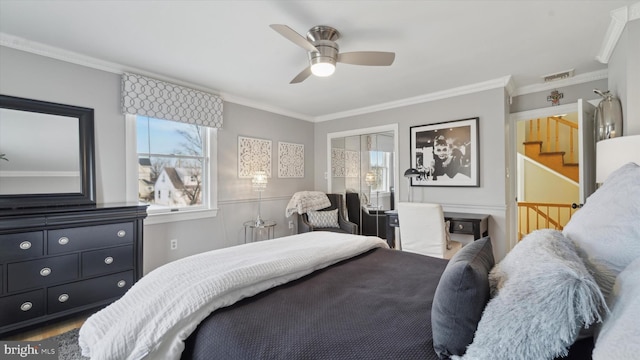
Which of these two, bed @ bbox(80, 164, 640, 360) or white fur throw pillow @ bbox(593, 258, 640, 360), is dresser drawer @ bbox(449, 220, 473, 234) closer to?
bed @ bbox(80, 164, 640, 360)

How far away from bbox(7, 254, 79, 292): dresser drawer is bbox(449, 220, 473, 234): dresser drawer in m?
3.80

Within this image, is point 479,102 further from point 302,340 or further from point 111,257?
point 111,257

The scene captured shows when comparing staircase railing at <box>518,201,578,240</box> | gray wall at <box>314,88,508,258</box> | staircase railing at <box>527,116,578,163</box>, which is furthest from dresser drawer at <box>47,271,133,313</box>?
staircase railing at <box>527,116,578,163</box>

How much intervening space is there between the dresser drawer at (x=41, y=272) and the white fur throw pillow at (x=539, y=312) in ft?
9.65

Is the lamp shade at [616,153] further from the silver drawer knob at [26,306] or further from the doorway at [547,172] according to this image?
the silver drawer knob at [26,306]

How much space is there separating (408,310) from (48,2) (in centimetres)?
302

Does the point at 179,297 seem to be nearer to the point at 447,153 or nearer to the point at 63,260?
the point at 63,260

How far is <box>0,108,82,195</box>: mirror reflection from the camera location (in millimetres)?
2459

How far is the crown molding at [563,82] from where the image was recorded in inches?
126

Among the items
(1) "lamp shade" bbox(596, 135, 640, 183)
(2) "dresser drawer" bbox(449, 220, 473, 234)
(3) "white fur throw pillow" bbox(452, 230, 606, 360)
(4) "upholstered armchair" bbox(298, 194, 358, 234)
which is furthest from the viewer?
(4) "upholstered armchair" bbox(298, 194, 358, 234)

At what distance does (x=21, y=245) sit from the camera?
2164mm

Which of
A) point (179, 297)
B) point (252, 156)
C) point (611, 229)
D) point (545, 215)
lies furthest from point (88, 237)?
point (545, 215)

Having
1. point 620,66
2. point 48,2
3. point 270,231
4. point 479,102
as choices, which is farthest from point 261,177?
point 620,66

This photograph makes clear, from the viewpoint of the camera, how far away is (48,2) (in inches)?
78.5
